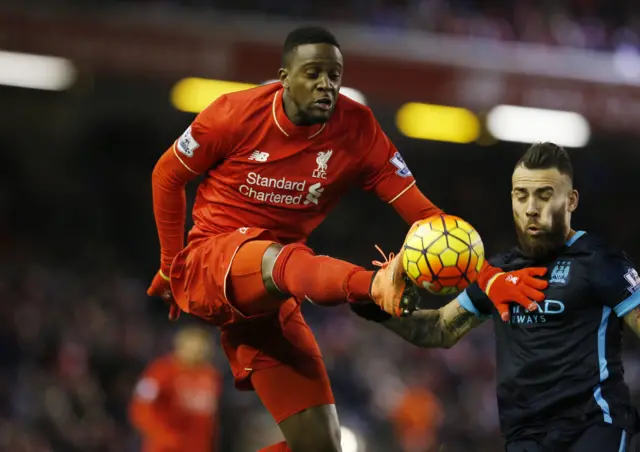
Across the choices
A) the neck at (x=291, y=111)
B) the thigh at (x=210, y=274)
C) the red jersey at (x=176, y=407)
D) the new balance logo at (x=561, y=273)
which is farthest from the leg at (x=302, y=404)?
the red jersey at (x=176, y=407)

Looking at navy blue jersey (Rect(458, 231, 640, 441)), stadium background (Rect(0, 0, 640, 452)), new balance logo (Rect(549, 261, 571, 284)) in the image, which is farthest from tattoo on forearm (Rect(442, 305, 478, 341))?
stadium background (Rect(0, 0, 640, 452))

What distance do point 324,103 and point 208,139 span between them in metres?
0.50

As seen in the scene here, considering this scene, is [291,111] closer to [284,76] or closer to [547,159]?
[284,76]

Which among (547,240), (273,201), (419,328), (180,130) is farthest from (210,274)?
(180,130)

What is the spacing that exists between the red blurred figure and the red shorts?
12.5 feet

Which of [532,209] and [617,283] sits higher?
[532,209]

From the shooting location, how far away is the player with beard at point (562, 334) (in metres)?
3.63

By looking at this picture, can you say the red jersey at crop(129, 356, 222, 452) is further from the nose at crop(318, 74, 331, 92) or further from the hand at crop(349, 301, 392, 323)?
the nose at crop(318, 74, 331, 92)

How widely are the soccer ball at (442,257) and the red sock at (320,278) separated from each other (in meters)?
0.20

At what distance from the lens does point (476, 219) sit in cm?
1532

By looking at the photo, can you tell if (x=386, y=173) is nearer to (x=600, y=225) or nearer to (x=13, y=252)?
(x=13, y=252)

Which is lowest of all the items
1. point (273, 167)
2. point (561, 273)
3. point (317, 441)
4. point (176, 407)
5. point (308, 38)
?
point (176, 407)

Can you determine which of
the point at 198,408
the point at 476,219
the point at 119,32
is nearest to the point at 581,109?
the point at 476,219

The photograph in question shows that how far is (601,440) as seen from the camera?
3.58 meters
